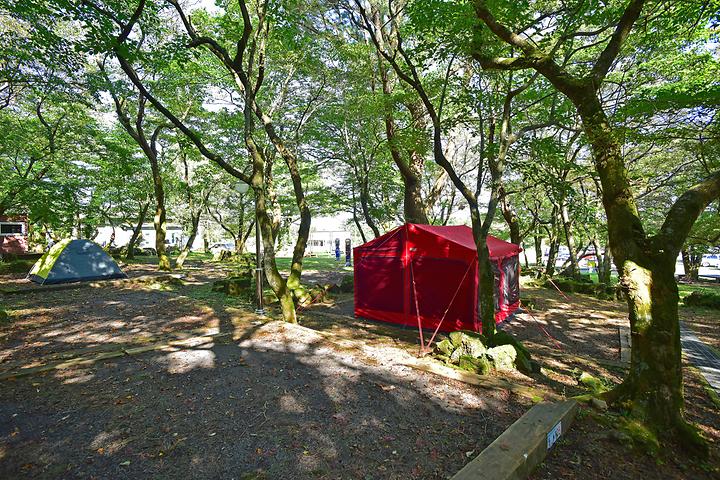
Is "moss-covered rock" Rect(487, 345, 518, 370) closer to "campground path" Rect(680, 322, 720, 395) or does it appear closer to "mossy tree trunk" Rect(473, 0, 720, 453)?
"mossy tree trunk" Rect(473, 0, 720, 453)

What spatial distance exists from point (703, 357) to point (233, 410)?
832cm

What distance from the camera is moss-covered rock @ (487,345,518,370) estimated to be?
5.15 m

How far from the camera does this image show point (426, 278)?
26.0 ft

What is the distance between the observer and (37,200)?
12.8 m

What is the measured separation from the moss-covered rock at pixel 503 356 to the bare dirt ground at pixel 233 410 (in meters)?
1.08

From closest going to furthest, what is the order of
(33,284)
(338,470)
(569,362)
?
(338,470)
(569,362)
(33,284)

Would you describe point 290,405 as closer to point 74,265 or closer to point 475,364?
point 475,364

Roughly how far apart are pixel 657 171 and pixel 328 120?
48.0 ft

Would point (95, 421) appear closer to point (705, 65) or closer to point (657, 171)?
point (705, 65)

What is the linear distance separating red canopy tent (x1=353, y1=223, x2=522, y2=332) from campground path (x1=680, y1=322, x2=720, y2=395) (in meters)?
3.57

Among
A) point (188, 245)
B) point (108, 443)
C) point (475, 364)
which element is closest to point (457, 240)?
A: point (475, 364)

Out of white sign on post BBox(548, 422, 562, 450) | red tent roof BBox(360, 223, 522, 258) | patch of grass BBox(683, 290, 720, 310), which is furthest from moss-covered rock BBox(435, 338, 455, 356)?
patch of grass BBox(683, 290, 720, 310)

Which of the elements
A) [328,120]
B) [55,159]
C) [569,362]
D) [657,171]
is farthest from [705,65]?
[55,159]

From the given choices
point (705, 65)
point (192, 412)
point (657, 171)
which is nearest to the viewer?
point (192, 412)
